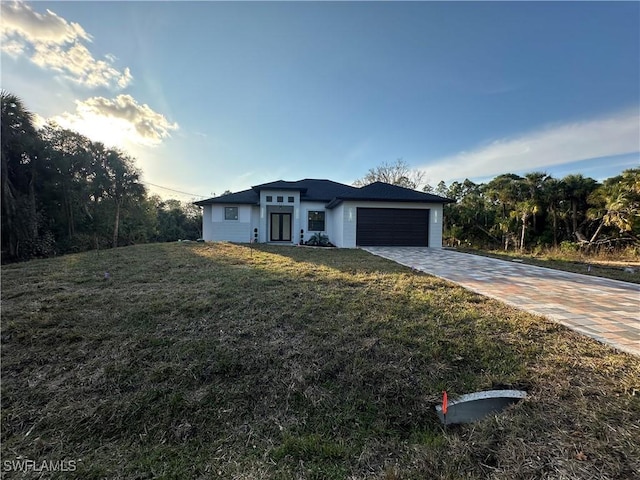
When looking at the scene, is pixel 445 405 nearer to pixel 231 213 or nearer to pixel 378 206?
pixel 378 206

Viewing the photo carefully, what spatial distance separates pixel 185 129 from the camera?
532 inches

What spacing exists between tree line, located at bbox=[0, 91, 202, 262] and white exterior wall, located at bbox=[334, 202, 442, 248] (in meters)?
13.9

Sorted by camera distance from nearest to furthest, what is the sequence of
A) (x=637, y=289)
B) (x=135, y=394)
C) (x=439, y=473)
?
(x=439, y=473)
(x=135, y=394)
(x=637, y=289)

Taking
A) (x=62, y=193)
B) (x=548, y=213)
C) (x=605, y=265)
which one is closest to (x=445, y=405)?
(x=605, y=265)

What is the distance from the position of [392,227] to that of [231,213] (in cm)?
946

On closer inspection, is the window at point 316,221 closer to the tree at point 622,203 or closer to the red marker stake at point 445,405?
the tree at point 622,203

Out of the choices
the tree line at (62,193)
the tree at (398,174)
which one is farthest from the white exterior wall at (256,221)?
the tree at (398,174)

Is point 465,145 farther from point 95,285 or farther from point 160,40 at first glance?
point 95,285

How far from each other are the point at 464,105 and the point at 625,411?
13.5 m

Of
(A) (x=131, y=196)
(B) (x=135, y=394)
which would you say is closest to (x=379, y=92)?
(B) (x=135, y=394)

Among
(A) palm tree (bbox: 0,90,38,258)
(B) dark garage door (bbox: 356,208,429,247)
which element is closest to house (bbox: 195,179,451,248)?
(B) dark garage door (bbox: 356,208,429,247)

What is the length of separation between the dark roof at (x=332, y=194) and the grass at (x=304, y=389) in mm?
9838

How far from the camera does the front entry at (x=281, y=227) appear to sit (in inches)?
707

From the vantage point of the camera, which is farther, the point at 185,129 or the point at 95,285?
the point at 185,129
